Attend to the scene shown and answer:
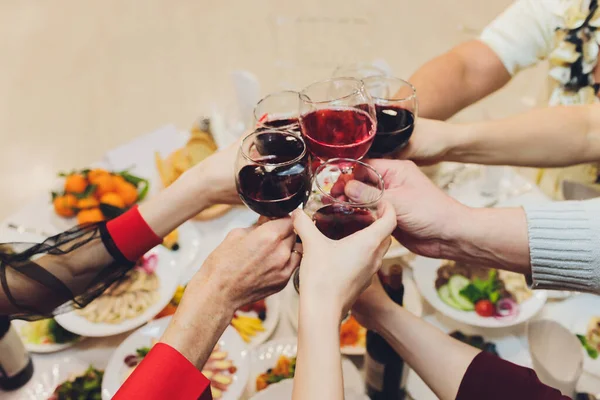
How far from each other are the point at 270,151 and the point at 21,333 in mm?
887

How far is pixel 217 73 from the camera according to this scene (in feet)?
11.2

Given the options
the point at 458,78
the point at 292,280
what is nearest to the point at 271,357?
the point at 292,280

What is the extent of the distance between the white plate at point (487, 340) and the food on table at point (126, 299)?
737mm

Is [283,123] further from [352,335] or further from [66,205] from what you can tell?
[66,205]

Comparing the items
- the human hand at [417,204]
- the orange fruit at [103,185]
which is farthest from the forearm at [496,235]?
the orange fruit at [103,185]

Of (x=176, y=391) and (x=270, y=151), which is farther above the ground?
(x=270, y=151)

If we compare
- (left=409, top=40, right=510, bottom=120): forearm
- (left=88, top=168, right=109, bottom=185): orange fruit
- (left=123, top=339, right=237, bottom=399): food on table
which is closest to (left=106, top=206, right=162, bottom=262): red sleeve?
(left=123, top=339, right=237, bottom=399): food on table

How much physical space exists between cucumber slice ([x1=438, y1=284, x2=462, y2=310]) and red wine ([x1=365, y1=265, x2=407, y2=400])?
211 millimetres

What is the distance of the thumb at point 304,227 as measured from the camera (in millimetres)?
998

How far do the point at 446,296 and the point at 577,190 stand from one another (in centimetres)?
73

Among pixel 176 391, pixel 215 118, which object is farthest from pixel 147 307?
pixel 215 118

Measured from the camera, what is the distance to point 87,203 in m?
1.79

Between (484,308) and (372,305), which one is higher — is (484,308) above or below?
below

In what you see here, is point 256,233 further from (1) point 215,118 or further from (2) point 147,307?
(1) point 215,118
